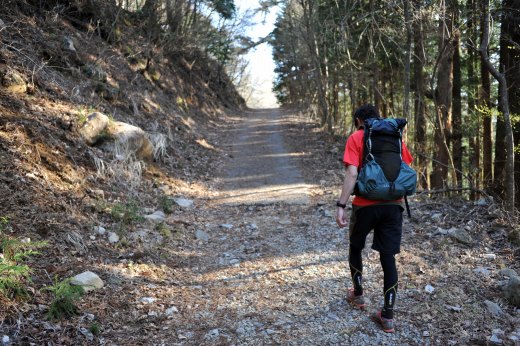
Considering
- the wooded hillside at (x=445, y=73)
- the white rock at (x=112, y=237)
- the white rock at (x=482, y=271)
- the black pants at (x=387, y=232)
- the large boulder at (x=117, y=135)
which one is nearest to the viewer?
the black pants at (x=387, y=232)

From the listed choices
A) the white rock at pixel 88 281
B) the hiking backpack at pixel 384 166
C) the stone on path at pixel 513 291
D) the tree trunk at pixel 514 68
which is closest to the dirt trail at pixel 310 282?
the stone on path at pixel 513 291

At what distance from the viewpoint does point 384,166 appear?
336 centimetres

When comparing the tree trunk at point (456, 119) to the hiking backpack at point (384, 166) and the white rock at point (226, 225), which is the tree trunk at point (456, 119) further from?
the hiking backpack at point (384, 166)

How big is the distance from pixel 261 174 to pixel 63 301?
7957 millimetres

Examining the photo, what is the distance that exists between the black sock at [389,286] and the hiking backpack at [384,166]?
570mm

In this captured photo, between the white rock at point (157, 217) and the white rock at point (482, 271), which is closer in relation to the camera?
the white rock at point (482, 271)

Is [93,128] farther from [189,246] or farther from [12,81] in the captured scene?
[189,246]

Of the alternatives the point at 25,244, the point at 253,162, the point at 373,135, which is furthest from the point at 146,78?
the point at 373,135

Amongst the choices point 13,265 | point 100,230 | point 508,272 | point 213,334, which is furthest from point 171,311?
point 508,272

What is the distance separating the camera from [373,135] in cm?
344

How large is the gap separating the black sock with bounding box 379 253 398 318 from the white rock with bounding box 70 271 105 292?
2760 mm

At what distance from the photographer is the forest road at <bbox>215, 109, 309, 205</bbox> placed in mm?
8656

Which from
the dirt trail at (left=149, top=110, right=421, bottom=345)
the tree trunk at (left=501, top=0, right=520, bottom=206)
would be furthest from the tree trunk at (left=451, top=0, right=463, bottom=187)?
the dirt trail at (left=149, top=110, right=421, bottom=345)

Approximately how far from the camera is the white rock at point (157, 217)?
6121mm
